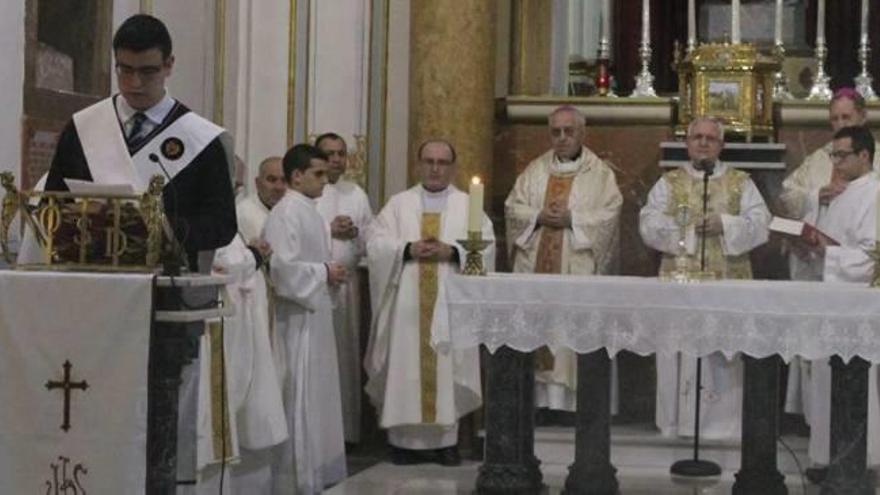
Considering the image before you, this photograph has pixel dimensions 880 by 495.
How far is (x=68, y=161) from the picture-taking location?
5.00m

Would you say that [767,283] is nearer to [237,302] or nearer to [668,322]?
[668,322]

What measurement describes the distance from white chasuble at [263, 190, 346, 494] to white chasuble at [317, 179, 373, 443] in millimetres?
1227

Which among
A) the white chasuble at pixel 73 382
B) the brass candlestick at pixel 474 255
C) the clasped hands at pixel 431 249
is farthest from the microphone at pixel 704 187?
the white chasuble at pixel 73 382

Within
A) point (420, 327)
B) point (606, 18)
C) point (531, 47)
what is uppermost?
point (606, 18)

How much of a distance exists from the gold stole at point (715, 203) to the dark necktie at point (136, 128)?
4551mm

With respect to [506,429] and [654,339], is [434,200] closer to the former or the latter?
[506,429]

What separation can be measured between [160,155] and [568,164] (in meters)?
4.99

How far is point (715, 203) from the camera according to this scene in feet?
30.8

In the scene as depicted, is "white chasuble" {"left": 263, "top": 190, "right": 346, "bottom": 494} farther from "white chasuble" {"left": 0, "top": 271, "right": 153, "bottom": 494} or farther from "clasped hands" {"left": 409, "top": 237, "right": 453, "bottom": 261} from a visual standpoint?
"white chasuble" {"left": 0, "top": 271, "right": 153, "bottom": 494}

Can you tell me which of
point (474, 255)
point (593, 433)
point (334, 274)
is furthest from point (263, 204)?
point (593, 433)

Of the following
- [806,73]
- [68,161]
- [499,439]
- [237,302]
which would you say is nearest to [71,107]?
[237,302]

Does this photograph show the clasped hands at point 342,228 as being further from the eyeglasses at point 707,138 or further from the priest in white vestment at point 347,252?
the eyeglasses at point 707,138

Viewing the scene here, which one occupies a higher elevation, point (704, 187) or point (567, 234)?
point (704, 187)

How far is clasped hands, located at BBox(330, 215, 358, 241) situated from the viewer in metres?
9.43
